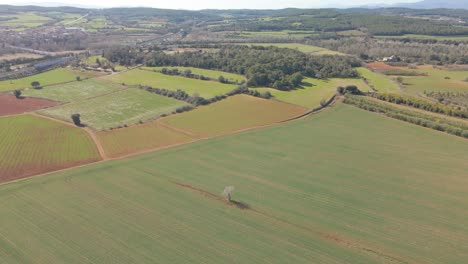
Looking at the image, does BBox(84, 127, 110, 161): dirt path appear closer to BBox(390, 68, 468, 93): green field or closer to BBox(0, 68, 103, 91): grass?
BBox(0, 68, 103, 91): grass

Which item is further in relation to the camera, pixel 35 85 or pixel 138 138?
pixel 35 85

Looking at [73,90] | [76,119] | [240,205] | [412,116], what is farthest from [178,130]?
[73,90]

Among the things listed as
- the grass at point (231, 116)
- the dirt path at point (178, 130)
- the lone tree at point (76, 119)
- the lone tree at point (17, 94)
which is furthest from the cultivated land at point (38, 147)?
the grass at point (231, 116)

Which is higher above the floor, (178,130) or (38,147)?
(38,147)

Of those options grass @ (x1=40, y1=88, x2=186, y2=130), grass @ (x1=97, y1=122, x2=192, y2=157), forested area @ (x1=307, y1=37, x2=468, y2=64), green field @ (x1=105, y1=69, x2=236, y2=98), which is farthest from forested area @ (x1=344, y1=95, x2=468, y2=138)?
forested area @ (x1=307, y1=37, x2=468, y2=64)

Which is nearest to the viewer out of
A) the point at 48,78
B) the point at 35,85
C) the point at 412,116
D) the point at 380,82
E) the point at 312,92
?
the point at 412,116

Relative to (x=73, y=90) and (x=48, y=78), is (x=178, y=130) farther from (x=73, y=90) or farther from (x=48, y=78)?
(x=48, y=78)
